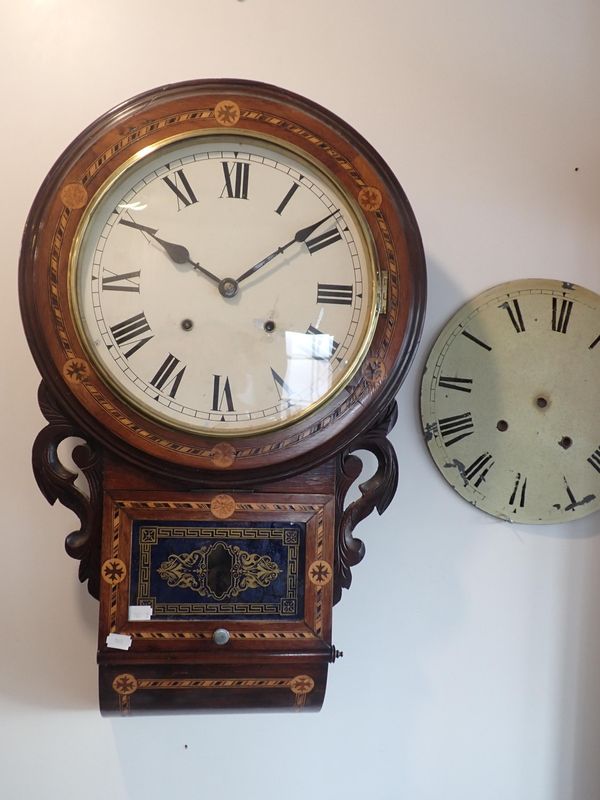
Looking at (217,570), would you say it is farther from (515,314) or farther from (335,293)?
(515,314)

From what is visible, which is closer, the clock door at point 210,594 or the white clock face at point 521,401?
the clock door at point 210,594

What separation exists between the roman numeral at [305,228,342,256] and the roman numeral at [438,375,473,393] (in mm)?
305

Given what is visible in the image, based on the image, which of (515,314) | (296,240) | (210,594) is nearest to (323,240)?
(296,240)

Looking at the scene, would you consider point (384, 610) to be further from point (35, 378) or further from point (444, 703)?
point (35, 378)

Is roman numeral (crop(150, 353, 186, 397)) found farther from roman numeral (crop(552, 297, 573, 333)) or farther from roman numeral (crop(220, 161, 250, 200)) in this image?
roman numeral (crop(552, 297, 573, 333))

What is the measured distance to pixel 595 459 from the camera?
1193 millimetres

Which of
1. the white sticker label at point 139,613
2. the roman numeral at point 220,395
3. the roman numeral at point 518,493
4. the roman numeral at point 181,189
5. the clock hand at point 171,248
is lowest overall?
the white sticker label at point 139,613

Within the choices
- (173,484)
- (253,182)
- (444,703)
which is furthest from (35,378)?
(444,703)

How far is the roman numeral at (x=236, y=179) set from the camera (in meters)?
0.99

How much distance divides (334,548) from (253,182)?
0.50 meters

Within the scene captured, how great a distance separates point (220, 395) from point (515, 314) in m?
0.52

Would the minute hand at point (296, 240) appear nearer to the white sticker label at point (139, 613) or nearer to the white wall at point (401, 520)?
the white wall at point (401, 520)

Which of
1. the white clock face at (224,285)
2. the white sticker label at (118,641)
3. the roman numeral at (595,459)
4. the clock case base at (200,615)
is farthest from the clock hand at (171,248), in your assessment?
the roman numeral at (595,459)

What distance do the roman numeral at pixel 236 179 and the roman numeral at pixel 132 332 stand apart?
0.20 m
